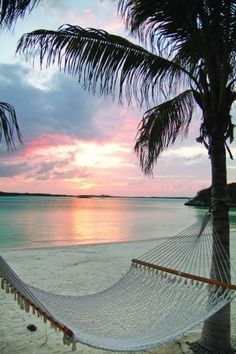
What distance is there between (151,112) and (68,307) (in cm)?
171

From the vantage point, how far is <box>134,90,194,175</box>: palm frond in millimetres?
3098

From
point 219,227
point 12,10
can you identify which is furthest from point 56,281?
point 12,10

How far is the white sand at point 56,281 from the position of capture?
2629mm

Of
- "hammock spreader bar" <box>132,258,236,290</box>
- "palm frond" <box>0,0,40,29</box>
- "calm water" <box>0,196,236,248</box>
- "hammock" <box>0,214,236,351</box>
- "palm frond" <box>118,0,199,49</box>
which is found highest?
"palm frond" <box>118,0,199,49</box>

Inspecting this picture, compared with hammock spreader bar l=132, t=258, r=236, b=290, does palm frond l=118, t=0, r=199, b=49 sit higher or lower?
higher

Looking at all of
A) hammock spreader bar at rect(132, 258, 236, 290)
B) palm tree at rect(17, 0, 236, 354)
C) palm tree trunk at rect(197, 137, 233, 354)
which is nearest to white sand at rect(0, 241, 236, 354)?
palm tree trunk at rect(197, 137, 233, 354)

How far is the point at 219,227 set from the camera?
2461 mm

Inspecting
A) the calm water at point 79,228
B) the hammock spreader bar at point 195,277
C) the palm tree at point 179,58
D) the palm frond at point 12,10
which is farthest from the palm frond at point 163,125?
the calm water at point 79,228

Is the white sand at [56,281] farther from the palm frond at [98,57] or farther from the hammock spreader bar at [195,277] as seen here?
the palm frond at [98,57]

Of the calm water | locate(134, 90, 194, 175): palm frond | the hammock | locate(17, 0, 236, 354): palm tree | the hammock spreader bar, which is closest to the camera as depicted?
the hammock

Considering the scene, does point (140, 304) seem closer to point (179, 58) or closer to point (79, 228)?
point (179, 58)

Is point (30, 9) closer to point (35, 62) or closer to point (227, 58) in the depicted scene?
point (35, 62)

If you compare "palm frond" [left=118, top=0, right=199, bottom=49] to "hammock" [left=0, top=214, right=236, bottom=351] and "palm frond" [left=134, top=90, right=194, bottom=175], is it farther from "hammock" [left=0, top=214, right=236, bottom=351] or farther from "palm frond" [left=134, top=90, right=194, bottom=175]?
"hammock" [left=0, top=214, right=236, bottom=351]

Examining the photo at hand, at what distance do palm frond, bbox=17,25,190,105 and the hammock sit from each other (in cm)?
112
